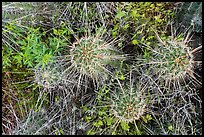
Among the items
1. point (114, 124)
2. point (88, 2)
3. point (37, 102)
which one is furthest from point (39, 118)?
point (88, 2)

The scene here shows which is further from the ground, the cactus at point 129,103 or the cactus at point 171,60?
the cactus at point 171,60

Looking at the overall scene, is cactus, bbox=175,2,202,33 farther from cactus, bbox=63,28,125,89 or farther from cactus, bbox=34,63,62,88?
cactus, bbox=34,63,62,88

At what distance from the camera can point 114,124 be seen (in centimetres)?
217

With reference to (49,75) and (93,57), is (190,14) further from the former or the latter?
(49,75)

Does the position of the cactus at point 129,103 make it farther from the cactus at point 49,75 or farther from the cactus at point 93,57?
the cactus at point 49,75

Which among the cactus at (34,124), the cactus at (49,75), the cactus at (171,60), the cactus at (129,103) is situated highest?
the cactus at (171,60)

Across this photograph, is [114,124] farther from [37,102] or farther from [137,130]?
Result: [37,102]

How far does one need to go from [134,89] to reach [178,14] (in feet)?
2.02

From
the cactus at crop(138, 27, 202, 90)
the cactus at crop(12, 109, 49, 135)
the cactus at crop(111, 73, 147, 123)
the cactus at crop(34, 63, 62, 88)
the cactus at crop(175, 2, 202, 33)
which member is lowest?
the cactus at crop(12, 109, 49, 135)

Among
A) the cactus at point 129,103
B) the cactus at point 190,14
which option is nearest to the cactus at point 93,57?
the cactus at point 129,103

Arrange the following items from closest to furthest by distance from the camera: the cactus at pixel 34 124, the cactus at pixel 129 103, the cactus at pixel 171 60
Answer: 1. the cactus at pixel 171 60
2. the cactus at pixel 129 103
3. the cactus at pixel 34 124

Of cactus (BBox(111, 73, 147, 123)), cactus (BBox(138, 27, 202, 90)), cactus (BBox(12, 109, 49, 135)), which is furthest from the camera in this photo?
cactus (BBox(12, 109, 49, 135))

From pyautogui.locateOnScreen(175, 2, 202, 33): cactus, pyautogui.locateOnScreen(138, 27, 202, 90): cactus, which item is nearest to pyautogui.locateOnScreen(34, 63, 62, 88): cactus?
pyautogui.locateOnScreen(138, 27, 202, 90): cactus

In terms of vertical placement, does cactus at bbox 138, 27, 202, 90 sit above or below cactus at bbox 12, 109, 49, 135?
above
